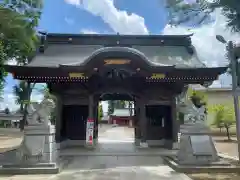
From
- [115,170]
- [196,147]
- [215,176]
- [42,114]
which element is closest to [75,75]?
[42,114]

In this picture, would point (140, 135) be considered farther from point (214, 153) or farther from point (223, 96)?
point (223, 96)

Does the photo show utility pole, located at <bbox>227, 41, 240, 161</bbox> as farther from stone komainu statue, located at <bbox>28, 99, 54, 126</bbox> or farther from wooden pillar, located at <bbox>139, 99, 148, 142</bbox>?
stone komainu statue, located at <bbox>28, 99, 54, 126</bbox>

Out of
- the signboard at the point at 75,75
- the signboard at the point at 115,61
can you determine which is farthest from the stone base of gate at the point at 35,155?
the signboard at the point at 115,61

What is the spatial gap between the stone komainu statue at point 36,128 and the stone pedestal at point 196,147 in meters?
4.96

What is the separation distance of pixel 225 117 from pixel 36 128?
1559 cm

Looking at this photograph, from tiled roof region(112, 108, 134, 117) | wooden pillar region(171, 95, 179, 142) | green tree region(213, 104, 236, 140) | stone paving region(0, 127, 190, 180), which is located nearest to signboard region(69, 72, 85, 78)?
stone paving region(0, 127, 190, 180)

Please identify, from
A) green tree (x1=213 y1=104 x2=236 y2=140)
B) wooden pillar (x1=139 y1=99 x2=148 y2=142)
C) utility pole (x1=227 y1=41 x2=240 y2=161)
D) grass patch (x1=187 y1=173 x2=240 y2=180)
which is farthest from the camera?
green tree (x1=213 y1=104 x2=236 y2=140)

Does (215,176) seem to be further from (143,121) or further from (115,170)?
(143,121)

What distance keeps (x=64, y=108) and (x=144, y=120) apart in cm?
484

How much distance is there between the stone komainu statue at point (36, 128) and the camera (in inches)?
317

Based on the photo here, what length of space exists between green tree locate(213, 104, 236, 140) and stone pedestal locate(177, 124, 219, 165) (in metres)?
11.4

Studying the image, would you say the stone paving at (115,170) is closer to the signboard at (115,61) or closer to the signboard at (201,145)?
the signboard at (201,145)

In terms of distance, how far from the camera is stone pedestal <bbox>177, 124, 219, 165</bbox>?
837cm

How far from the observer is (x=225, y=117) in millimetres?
18922
